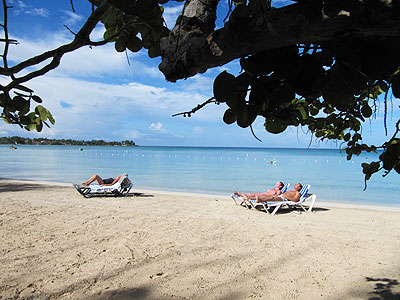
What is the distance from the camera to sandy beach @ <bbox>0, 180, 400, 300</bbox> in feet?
12.3

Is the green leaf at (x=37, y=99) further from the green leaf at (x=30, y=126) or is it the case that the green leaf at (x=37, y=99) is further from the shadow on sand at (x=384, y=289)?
the shadow on sand at (x=384, y=289)

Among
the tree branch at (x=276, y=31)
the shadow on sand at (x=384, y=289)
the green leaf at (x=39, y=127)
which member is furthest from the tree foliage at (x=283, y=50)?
the shadow on sand at (x=384, y=289)

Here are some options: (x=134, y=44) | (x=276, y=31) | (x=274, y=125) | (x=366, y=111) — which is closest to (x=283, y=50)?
(x=276, y=31)

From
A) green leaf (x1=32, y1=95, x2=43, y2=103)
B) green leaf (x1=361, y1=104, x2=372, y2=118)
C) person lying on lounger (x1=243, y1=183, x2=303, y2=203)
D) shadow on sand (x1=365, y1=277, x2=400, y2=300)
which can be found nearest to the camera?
green leaf (x1=32, y1=95, x2=43, y2=103)

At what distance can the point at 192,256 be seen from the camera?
15.6ft

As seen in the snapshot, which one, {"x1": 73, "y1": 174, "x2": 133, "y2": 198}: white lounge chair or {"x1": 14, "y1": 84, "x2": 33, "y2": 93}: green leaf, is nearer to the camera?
{"x1": 14, "y1": 84, "x2": 33, "y2": 93}: green leaf

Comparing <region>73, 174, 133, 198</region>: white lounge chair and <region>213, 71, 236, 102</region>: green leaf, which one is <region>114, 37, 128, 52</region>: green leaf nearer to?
<region>213, 71, 236, 102</region>: green leaf

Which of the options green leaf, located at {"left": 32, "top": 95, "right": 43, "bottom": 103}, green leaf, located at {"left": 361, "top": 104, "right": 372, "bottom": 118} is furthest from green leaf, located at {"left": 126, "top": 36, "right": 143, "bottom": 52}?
green leaf, located at {"left": 361, "top": 104, "right": 372, "bottom": 118}

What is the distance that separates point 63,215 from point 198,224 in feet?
10.9

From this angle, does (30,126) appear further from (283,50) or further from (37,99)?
(283,50)

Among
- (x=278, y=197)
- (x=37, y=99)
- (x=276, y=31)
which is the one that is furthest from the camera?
(x=278, y=197)

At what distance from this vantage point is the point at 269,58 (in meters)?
0.82

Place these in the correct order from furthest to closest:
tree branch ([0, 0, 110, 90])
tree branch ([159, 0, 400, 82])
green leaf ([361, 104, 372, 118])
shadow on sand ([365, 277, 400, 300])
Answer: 1. shadow on sand ([365, 277, 400, 300])
2. green leaf ([361, 104, 372, 118])
3. tree branch ([0, 0, 110, 90])
4. tree branch ([159, 0, 400, 82])

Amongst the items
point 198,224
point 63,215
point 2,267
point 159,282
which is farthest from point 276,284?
point 63,215
